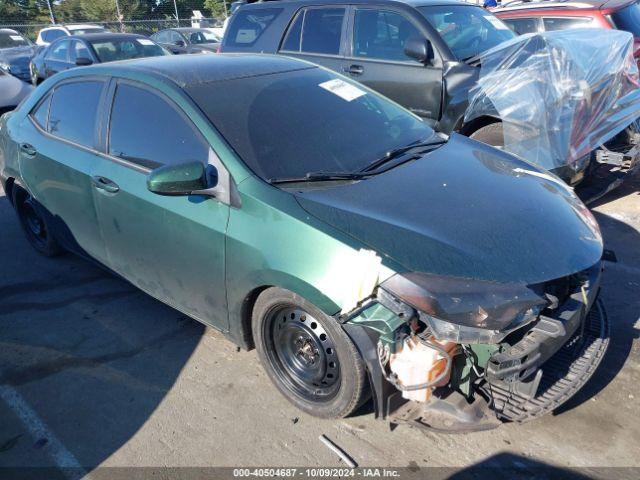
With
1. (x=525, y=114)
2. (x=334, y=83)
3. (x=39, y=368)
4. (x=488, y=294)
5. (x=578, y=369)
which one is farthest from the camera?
(x=525, y=114)

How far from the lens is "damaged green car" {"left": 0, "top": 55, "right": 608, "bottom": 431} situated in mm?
2326

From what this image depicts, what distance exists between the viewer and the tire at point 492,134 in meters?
5.00

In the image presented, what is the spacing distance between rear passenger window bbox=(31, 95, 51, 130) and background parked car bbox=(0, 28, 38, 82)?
11841 millimetres

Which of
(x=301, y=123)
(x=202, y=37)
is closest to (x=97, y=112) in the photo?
(x=301, y=123)

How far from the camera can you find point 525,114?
461 centimetres

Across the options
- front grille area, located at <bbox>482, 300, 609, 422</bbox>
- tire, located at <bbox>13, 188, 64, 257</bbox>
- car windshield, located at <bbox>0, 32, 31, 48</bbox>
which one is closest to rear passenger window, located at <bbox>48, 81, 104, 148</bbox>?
tire, located at <bbox>13, 188, 64, 257</bbox>

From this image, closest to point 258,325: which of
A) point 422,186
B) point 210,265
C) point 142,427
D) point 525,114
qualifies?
point 210,265

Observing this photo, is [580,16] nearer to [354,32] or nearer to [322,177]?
[354,32]

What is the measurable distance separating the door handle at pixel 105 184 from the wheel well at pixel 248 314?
115 cm

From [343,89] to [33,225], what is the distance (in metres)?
3.07

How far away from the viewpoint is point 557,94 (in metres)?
4.64

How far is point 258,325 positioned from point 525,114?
10.1 ft

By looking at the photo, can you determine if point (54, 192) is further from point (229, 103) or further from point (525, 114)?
point (525, 114)

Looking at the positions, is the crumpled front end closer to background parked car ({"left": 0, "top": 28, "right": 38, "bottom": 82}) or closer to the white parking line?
the white parking line
